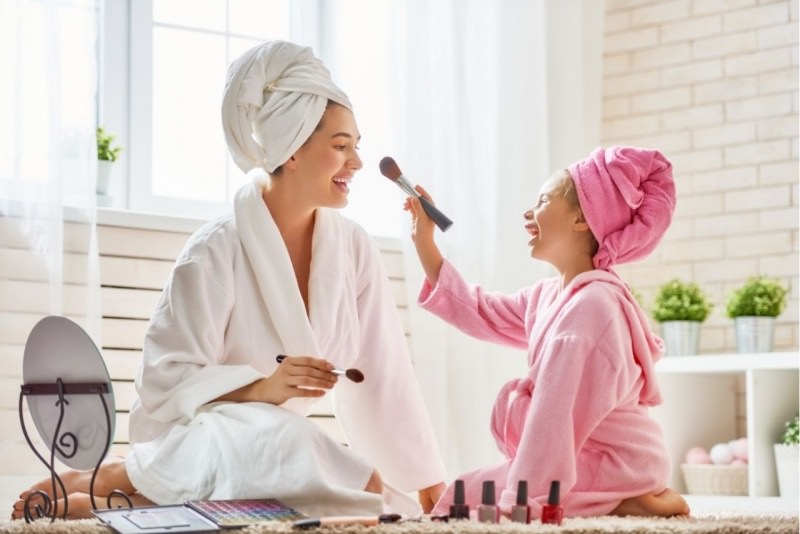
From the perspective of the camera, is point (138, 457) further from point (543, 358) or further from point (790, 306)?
point (790, 306)

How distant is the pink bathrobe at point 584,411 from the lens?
6.88ft

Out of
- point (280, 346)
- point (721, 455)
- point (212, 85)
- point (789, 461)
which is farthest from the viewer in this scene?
point (721, 455)

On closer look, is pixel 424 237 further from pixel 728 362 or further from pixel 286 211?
pixel 728 362

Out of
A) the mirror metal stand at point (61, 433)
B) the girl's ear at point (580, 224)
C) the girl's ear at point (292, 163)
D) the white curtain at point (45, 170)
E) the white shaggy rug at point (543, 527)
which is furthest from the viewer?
the white curtain at point (45, 170)

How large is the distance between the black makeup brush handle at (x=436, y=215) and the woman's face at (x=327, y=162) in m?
0.16

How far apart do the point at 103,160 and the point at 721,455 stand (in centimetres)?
183

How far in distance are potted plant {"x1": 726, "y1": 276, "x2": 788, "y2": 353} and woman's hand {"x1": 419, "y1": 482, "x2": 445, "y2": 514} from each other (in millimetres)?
1349

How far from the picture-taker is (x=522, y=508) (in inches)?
73.2

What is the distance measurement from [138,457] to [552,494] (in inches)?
30.0

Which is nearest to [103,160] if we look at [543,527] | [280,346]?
[280,346]

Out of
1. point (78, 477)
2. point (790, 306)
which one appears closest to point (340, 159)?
point (78, 477)

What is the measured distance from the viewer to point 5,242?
8.73 ft

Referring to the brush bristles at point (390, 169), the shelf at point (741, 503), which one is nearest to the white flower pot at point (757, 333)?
the shelf at point (741, 503)

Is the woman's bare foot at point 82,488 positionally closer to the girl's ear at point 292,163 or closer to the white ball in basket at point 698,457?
the girl's ear at point 292,163
